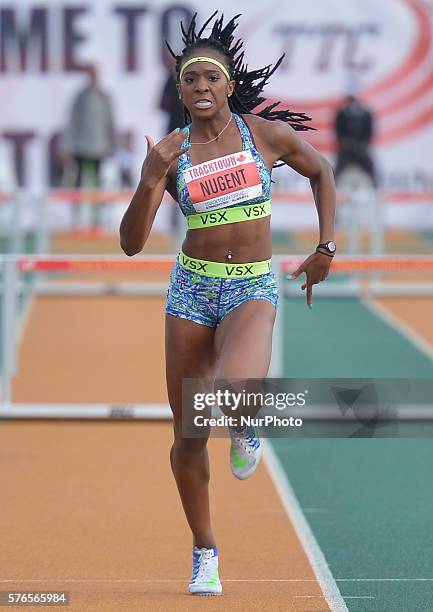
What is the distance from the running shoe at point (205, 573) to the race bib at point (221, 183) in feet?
4.71

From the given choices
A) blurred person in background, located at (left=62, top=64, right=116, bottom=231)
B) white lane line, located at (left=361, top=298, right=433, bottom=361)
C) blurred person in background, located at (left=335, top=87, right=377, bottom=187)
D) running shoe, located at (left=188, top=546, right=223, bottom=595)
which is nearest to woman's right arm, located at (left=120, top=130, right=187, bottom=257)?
running shoe, located at (left=188, top=546, right=223, bottom=595)

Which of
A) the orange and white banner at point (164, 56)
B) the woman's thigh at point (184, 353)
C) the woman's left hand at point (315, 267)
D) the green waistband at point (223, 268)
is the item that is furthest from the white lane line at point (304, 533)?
the orange and white banner at point (164, 56)

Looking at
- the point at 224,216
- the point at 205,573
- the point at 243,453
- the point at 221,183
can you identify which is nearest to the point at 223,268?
the point at 224,216

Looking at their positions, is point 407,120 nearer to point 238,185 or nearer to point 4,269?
point 4,269

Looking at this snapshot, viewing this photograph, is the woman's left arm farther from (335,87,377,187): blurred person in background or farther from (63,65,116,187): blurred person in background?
(335,87,377,187): blurred person in background

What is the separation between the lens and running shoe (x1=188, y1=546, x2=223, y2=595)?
636cm

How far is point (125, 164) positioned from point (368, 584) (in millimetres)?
Result: 18550

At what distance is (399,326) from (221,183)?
378 inches

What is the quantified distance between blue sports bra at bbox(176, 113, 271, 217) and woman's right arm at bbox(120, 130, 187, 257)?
20 centimetres

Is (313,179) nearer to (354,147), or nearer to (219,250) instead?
(219,250)

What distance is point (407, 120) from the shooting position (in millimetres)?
25219

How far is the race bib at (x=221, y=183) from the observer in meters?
6.11

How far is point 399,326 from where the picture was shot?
15516 mm

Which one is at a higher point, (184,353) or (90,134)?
(90,134)
